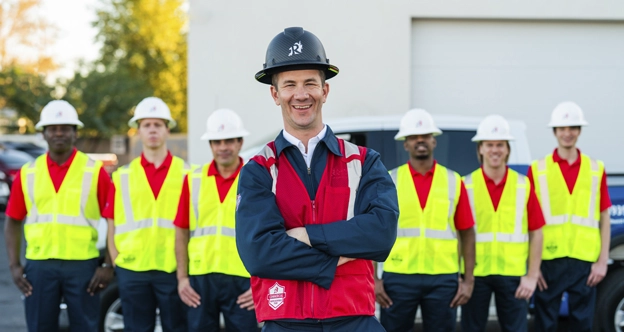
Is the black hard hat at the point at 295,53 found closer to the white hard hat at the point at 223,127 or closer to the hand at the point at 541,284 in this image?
the white hard hat at the point at 223,127

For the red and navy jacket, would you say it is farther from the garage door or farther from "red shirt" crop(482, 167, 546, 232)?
the garage door

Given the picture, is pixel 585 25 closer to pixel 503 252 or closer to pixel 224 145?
pixel 503 252

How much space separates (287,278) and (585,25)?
29.6ft

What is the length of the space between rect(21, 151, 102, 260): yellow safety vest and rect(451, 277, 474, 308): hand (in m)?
2.73

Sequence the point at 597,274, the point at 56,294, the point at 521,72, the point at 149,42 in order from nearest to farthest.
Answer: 1. the point at 56,294
2. the point at 597,274
3. the point at 521,72
4. the point at 149,42

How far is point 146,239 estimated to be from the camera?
5.32 m

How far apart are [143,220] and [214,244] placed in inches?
24.0

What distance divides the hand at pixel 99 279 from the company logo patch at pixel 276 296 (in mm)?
2733

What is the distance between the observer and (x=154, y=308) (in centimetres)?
541

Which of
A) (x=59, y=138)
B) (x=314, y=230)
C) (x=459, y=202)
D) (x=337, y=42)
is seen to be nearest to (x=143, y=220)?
(x=59, y=138)

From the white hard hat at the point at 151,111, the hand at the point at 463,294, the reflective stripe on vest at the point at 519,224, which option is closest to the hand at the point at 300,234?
the hand at the point at 463,294

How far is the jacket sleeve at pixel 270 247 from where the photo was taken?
2938 mm

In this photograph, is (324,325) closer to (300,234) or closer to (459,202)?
(300,234)

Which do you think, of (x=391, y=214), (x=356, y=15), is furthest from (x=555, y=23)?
(x=391, y=214)
